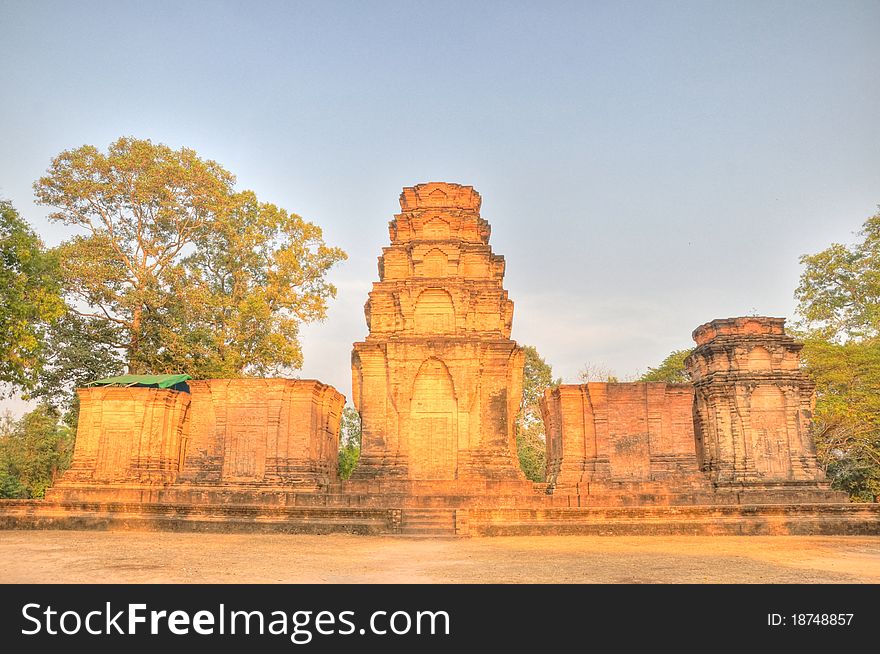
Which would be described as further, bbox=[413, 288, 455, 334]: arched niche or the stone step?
bbox=[413, 288, 455, 334]: arched niche

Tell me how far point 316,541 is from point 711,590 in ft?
32.4

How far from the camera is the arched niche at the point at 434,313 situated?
22094mm

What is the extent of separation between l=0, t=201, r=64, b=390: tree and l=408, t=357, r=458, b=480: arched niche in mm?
12423

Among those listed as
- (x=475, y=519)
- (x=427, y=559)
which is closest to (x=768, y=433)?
(x=475, y=519)

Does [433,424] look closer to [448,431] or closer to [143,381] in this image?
[448,431]

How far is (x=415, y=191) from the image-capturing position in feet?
78.7

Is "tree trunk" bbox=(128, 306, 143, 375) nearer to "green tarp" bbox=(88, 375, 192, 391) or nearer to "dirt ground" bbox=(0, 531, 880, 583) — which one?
"green tarp" bbox=(88, 375, 192, 391)

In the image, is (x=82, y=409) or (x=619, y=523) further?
(x=82, y=409)

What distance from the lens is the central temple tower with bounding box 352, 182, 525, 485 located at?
20469 millimetres

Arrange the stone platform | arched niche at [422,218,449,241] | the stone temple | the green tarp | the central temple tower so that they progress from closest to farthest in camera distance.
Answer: the stone platform, the stone temple, the central temple tower, the green tarp, arched niche at [422,218,449,241]

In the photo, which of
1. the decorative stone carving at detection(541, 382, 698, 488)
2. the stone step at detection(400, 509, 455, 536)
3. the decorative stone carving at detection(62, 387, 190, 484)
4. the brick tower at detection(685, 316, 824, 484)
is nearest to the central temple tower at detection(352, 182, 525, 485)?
the decorative stone carving at detection(541, 382, 698, 488)

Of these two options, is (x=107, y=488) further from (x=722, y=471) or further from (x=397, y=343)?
(x=722, y=471)

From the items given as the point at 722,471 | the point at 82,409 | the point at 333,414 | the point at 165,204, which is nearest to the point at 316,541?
the point at 333,414

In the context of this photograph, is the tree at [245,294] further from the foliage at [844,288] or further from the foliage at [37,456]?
the foliage at [844,288]
